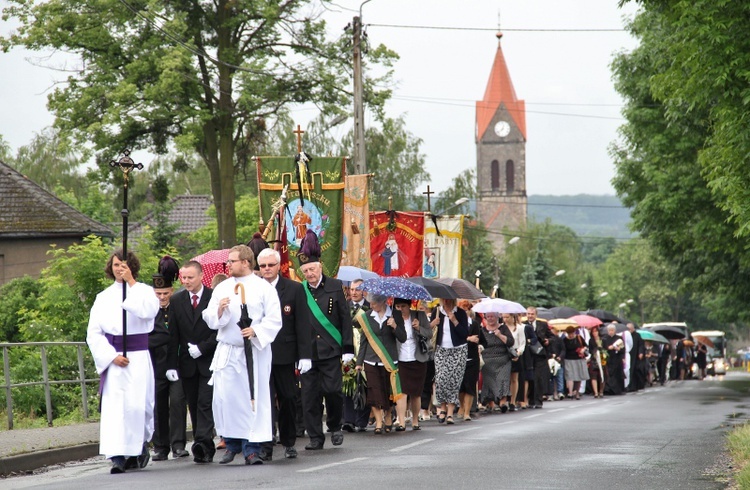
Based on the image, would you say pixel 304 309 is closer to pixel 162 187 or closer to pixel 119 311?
pixel 119 311

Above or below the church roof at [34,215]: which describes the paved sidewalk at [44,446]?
below

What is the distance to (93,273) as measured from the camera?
93.5 feet

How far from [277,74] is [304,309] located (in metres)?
27.3

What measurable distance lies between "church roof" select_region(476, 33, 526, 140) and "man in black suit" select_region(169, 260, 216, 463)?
121 meters

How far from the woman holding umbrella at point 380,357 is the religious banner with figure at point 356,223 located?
6.13 meters

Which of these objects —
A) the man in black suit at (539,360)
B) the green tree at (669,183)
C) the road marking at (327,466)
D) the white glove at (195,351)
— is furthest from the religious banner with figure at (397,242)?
the road marking at (327,466)

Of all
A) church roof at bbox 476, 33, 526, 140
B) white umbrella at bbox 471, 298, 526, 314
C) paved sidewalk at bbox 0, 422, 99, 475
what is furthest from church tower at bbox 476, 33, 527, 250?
paved sidewalk at bbox 0, 422, 99, 475

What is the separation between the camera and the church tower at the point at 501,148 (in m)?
133

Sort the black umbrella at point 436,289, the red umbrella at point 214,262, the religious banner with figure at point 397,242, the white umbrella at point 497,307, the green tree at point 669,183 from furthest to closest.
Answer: the green tree at point 669,183, the religious banner with figure at point 397,242, the white umbrella at point 497,307, the black umbrella at point 436,289, the red umbrella at point 214,262

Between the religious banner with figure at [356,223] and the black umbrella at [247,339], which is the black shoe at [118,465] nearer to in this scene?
the black umbrella at [247,339]

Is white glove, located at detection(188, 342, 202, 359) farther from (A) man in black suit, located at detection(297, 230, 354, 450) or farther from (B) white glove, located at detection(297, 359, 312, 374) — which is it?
(A) man in black suit, located at detection(297, 230, 354, 450)

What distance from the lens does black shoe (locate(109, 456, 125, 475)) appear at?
11.6 metres

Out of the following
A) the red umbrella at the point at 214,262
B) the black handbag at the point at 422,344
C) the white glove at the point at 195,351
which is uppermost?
the red umbrella at the point at 214,262

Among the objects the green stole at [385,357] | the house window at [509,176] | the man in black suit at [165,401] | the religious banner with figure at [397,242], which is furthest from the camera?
the house window at [509,176]
